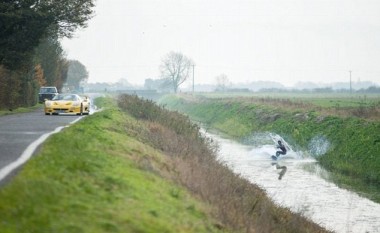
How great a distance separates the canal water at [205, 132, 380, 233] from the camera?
1532cm

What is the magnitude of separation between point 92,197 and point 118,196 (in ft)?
1.34

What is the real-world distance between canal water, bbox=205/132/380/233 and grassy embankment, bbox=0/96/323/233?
2504 millimetres

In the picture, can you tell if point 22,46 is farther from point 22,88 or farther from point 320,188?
point 320,188

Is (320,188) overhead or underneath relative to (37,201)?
underneath

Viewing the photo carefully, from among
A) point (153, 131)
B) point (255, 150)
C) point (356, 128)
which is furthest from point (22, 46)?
point (356, 128)

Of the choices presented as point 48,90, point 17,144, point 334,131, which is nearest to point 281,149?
point 334,131

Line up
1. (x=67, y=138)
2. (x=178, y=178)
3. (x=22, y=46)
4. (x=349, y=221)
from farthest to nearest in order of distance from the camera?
(x=22, y=46) → (x=349, y=221) → (x=67, y=138) → (x=178, y=178)

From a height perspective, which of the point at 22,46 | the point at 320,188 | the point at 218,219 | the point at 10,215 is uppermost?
the point at 22,46

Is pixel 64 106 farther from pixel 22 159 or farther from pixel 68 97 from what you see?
pixel 22 159

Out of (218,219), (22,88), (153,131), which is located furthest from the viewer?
(22,88)

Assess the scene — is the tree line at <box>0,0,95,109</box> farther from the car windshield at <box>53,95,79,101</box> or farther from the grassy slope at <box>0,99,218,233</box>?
the grassy slope at <box>0,99,218,233</box>

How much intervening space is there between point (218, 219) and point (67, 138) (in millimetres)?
4492

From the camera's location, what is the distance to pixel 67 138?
1136 cm

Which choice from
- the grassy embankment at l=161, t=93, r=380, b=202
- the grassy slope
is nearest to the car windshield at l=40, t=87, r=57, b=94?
the grassy embankment at l=161, t=93, r=380, b=202
